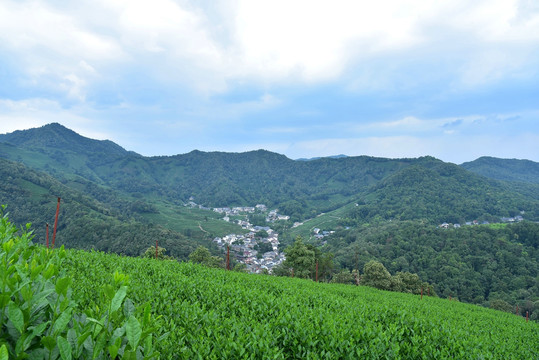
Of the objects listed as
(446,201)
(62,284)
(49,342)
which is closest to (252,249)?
(62,284)

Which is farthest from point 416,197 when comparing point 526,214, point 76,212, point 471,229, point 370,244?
point 76,212

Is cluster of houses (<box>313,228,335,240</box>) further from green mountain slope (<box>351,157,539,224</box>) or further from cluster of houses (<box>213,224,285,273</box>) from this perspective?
green mountain slope (<box>351,157,539,224</box>)

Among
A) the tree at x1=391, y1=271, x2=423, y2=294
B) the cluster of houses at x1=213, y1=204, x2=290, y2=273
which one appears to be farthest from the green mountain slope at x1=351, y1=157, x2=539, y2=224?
the tree at x1=391, y1=271, x2=423, y2=294

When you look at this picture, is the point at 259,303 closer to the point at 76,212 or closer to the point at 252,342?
the point at 252,342

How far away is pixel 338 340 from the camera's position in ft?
15.5

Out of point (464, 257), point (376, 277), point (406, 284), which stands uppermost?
point (376, 277)

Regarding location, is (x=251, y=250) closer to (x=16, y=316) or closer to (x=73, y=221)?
(x=73, y=221)

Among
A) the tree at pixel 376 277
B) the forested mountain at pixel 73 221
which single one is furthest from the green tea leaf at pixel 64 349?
the forested mountain at pixel 73 221

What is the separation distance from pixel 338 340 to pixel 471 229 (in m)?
116

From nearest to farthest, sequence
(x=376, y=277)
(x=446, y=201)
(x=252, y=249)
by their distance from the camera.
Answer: (x=376, y=277) < (x=252, y=249) < (x=446, y=201)

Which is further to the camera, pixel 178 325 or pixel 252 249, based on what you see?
pixel 252 249

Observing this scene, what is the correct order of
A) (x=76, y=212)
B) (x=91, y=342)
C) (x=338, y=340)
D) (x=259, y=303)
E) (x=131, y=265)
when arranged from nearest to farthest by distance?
(x=91, y=342)
(x=338, y=340)
(x=259, y=303)
(x=131, y=265)
(x=76, y=212)

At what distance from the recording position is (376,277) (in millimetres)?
33062

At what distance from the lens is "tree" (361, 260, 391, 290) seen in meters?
32.3
